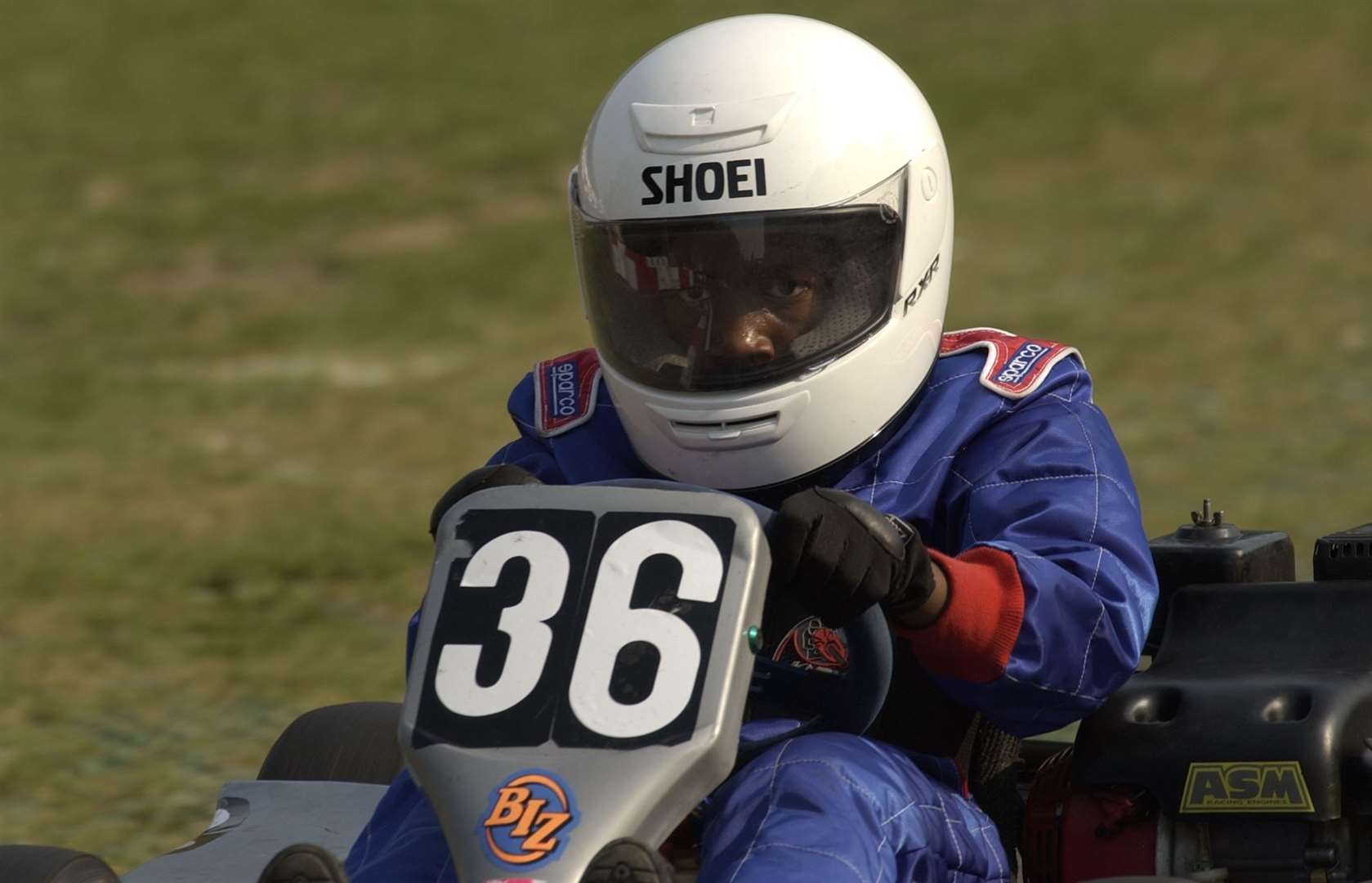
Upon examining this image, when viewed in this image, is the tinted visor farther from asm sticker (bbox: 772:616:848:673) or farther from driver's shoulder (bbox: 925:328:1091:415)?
asm sticker (bbox: 772:616:848:673)

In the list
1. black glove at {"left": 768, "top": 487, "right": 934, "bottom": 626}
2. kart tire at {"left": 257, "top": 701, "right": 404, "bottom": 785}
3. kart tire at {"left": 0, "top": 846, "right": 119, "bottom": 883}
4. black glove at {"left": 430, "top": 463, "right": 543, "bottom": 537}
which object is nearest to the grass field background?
kart tire at {"left": 257, "top": 701, "right": 404, "bottom": 785}

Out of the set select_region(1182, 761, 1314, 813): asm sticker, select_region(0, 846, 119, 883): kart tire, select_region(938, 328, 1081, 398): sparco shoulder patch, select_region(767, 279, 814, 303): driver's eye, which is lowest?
select_region(0, 846, 119, 883): kart tire

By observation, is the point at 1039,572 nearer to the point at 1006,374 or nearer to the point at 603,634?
the point at 1006,374

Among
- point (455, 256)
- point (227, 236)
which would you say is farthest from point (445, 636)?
point (227, 236)

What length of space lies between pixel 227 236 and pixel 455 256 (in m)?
1.50

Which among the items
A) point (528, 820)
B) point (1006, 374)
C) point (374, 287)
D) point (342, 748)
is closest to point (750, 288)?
point (1006, 374)

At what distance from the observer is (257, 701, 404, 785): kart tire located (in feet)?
11.4

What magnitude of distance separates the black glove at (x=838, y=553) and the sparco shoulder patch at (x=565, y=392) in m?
0.75

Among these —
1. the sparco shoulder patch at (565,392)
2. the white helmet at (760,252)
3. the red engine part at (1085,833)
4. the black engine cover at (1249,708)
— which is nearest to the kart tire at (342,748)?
the sparco shoulder patch at (565,392)

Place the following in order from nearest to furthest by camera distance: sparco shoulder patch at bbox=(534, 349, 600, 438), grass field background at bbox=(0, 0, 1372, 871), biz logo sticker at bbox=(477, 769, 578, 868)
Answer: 1. biz logo sticker at bbox=(477, 769, 578, 868)
2. sparco shoulder patch at bbox=(534, 349, 600, 438)
3. grass field background at bbox=(0, 0, 1372, 871)

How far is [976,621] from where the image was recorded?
7.76 ft

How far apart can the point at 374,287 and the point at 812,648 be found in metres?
8.71

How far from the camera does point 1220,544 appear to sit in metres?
2.98

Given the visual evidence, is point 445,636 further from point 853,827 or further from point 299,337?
point 299,337
